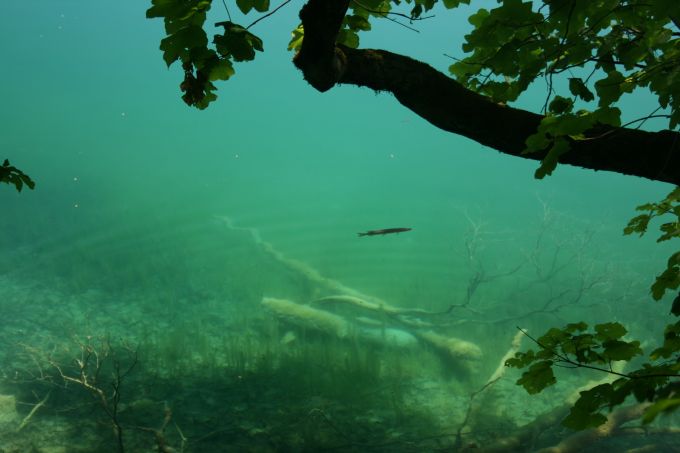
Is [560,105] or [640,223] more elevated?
[560,105]

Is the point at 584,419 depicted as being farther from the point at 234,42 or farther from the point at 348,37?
the point at 348,37

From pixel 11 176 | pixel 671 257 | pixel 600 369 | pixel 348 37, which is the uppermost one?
pixel 348 37

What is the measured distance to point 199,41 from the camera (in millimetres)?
1405

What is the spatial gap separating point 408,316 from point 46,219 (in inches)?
726

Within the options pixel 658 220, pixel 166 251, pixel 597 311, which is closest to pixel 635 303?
pixel 597 311

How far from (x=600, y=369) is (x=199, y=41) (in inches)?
60.1

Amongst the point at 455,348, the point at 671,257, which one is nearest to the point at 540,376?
the point at 671,257

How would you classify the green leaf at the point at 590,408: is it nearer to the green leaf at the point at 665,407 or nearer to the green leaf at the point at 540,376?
the green leaf at the point at 540,376

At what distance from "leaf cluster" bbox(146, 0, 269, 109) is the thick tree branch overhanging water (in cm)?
34

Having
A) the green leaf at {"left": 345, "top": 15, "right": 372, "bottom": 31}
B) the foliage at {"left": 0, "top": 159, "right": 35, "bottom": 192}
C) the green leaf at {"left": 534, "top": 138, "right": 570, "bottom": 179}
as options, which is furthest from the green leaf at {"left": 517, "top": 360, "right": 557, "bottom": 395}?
the foliage at {"left": 0, "top": 159, "right": 35, "bottom": 192}

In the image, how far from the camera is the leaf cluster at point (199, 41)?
132 cm

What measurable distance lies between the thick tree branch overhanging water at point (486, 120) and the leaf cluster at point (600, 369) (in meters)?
0.64

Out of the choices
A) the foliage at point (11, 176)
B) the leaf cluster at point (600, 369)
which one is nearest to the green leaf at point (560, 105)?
the leaf cluster at point (600, 369)

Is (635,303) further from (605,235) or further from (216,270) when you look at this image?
(605,235)
